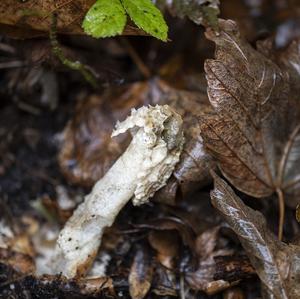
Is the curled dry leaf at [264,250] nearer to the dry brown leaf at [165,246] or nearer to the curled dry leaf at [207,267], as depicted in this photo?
the curled dry leaf at [207,267]

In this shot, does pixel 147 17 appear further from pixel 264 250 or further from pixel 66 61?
pixel 264 250

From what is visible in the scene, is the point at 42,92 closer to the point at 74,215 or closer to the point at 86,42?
the point at 86,42

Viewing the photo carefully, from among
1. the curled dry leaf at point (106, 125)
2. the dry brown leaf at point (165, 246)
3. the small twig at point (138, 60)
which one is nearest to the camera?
the dry brown leaf at point (165, 246)

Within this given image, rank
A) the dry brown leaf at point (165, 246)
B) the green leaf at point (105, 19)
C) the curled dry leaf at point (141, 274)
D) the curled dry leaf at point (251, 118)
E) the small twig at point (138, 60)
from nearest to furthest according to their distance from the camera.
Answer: the green leaf at point (105, 19)
the curled dry leaf at point (251, 118)
the curled dry leaf at point (141, 274)
the dry brown leaf at point (165, 246)
the small twig at point (138, 60)

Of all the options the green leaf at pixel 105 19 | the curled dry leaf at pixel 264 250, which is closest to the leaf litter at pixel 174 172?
the curled dry leaf at pixel 264 250

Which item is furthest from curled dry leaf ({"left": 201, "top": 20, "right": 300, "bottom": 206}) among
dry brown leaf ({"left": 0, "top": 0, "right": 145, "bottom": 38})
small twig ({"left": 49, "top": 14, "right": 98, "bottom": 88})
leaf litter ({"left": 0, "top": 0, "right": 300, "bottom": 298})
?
small twig ({"left": 49, "top": 14, "right": 98, "bottom": 88})

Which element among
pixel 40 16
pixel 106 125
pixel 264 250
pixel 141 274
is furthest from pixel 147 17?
pixel 141 274
